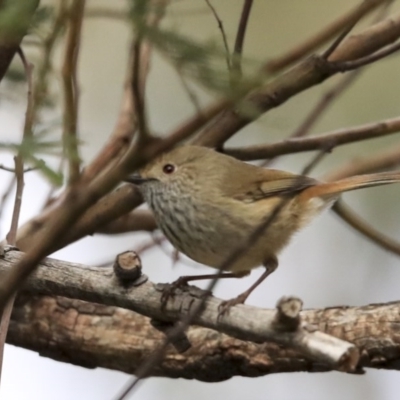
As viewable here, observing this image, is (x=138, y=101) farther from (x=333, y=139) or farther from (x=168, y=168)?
(x=168, y=168)

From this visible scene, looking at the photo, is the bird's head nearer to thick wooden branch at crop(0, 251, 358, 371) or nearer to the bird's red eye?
the bird's red eye

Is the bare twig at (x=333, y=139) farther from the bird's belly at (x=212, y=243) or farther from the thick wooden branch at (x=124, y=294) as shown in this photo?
the thick wooden branch at (x=124, y=294)

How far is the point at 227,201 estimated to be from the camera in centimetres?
272

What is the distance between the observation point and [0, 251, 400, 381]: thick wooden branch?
2207 millimetres

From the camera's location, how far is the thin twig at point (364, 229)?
2.99 meters

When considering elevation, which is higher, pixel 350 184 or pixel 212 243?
pixel 350 184

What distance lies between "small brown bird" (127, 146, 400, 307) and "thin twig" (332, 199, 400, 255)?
14 centimetres

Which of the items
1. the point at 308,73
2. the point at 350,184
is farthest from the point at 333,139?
the point at 350,184

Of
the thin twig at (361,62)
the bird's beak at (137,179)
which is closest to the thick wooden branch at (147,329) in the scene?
the bird's beak at (137,179)

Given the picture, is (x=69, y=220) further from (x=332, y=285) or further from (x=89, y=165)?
(x=332, y=285)

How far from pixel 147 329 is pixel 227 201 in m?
0.50

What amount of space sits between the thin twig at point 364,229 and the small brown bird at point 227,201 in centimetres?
14

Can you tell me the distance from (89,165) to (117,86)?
2408 millimetres

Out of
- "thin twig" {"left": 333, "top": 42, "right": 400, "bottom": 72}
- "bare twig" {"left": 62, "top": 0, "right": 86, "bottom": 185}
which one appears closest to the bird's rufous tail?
"thin twig" {"left": 333, "top": 42, "right": 400, "bottom": 72}
